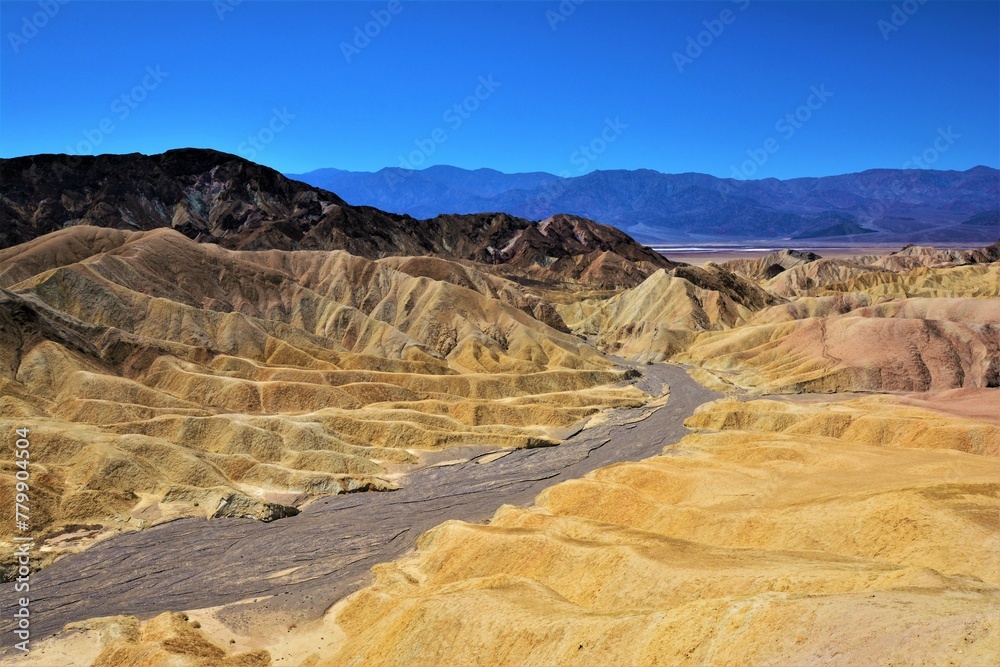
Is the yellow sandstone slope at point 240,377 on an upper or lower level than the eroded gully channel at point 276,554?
upper

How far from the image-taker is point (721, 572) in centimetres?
3141

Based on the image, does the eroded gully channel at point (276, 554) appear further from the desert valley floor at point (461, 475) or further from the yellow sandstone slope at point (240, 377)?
the yellow sandstone slope at point (240, 377)

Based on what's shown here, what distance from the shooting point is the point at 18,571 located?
40688mm

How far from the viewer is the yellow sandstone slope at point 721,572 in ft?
73.5

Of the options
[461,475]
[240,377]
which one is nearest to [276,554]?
[461,475]

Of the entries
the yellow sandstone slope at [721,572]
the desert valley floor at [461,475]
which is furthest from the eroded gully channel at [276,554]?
the yellow sandstone slope at [721,572]

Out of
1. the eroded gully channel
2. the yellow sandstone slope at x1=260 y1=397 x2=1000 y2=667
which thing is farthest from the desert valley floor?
the eroded gully channel

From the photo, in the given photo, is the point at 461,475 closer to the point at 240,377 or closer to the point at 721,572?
the point at 240,377

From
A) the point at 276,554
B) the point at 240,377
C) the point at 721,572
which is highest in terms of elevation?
the point at 240,377

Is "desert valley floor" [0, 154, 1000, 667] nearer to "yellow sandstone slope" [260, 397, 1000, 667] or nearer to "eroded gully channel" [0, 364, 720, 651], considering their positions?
"yellow sandstone slope" [260, 397, 1000, 667]

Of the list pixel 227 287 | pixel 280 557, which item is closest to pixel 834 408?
pixel 280 557

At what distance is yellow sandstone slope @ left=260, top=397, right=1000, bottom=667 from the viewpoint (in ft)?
73.5

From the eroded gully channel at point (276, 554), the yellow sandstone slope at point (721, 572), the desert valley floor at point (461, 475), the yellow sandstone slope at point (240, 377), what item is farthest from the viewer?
the yellow sandstone slope at point (240, 377)

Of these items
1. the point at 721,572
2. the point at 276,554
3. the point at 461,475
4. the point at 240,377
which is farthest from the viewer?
the point at 240,377
